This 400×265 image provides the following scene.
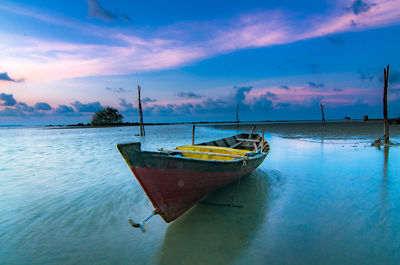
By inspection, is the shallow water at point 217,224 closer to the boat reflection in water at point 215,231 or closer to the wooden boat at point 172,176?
the boat reflection in water at point 215,231

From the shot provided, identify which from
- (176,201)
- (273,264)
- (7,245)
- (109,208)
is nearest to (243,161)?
(176,201)

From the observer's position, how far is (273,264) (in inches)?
126

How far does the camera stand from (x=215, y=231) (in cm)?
410

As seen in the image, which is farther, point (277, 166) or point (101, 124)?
point (101, 124)

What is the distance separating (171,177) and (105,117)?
69.9 metres

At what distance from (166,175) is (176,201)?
27.9 inches

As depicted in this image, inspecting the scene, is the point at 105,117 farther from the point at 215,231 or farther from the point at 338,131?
the point at 215,231

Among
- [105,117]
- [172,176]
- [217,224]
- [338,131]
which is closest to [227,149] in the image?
[217,224]

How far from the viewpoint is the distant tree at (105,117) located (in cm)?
6600

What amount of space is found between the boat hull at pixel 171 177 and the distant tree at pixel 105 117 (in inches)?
2732

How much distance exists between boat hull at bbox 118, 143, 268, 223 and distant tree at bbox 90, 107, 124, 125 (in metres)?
69.4

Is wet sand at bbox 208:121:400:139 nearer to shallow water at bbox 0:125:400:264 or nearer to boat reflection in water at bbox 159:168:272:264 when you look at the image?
shallow water at bbox 0:125:400:264

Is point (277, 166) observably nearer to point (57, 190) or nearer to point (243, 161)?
point (243, 161)

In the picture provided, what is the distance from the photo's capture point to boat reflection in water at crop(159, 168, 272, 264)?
3404 mm
